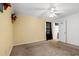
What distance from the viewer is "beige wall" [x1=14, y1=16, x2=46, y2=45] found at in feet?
9.87

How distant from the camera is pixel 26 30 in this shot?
11.1 ft

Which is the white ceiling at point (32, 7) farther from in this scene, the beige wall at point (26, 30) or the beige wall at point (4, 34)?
the beige wall at point (26, 30)

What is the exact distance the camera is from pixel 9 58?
74 cm

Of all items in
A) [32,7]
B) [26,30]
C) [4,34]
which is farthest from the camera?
[26,30]

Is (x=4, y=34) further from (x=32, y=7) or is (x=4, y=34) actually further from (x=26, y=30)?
(x=26, y=30)

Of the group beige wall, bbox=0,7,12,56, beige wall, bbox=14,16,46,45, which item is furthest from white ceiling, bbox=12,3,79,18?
beige wall, bbox=14,16,46,45

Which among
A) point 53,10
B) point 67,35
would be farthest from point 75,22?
point 53,10

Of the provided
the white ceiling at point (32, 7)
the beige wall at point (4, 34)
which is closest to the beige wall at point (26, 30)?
the white ceiling at point (32, 7)

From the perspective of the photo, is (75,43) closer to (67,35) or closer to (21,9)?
(67,35)

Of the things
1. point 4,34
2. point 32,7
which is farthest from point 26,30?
point 4,34

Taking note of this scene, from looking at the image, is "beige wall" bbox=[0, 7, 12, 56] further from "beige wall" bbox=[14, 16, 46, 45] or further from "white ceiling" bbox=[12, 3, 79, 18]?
Answer: "beige wall" bbox=[14, 16, 46, 45]

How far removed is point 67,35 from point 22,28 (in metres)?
1.63

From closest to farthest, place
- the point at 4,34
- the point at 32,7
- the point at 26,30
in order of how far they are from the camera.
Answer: the point at 4,34 → the point at 32,7 → the point at 26,30

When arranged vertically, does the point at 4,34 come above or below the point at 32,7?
below
